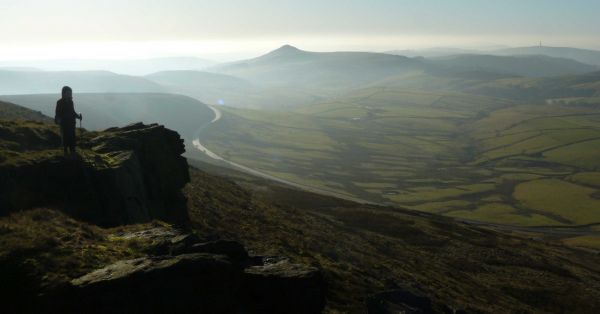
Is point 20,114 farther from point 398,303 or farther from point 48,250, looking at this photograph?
point 398,303

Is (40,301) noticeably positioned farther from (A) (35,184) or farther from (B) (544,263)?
(B) (544,263)

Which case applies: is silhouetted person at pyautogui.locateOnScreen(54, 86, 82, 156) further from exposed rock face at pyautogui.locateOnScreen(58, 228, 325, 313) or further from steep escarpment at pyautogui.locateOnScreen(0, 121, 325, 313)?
exposed rock face at pyautogui.locateOnScreen(58, 228, 325, 313)

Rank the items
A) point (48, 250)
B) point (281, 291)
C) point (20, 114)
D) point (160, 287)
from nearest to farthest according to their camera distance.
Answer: point (160, 287) → point (48, 250) → point (281, 291) → point (20, 114)

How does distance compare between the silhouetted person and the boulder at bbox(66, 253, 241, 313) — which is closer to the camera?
the boulder at bbox(66, 253, 241, 313)

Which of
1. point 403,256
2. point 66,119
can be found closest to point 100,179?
point 66,119

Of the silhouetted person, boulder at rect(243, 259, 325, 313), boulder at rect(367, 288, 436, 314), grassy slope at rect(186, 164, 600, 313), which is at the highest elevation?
the silhouetted person

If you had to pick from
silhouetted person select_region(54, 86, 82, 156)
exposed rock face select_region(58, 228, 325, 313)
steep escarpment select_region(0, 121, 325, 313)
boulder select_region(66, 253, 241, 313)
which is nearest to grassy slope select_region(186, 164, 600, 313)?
exposed rock face select_region(58, 228, 325, 313)

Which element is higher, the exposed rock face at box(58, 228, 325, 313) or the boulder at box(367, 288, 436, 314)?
the exposed rock face at box(58, 228, 325, 313)

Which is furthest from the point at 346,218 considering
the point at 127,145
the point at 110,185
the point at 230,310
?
the point at 230,310
